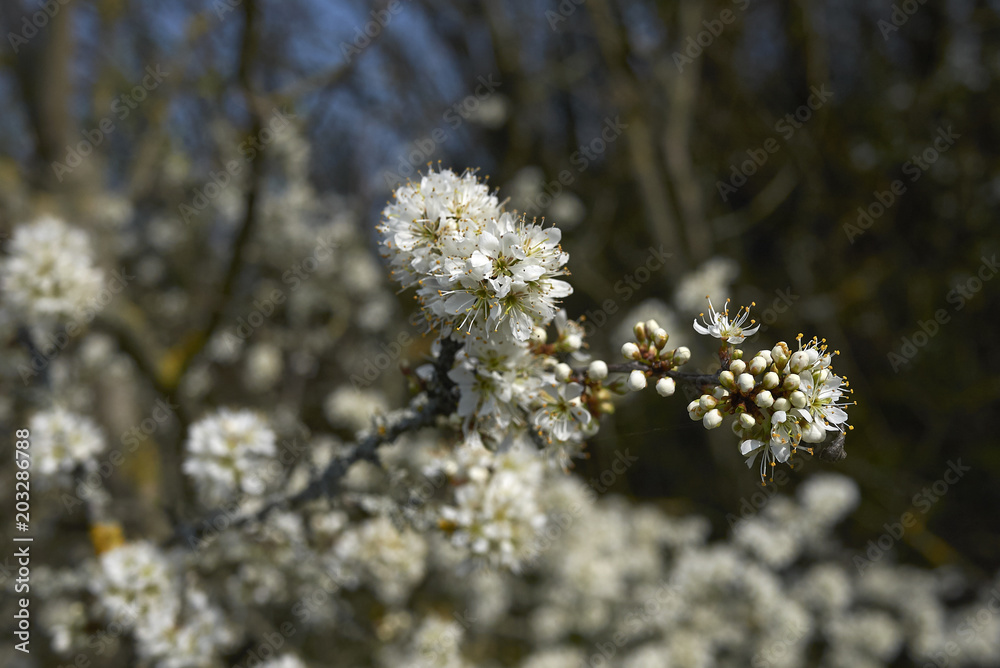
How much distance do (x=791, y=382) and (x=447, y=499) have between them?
1.29m

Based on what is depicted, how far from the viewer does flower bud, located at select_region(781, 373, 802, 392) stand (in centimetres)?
118

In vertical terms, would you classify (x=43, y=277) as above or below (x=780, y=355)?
below

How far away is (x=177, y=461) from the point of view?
13.8 feet

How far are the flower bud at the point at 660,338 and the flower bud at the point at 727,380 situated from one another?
169 mm

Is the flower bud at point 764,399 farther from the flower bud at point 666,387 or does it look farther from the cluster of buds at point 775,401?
the flower bud at point 666,387

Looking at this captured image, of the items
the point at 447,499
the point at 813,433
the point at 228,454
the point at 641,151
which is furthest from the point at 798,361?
the point at 641,151

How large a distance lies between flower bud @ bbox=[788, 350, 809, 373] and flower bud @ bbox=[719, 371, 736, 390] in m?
0.12

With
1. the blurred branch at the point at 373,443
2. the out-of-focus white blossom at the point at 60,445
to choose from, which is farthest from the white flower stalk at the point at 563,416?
the out-of-focus white blossom at the point at 60,445

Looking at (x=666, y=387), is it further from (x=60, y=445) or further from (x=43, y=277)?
(x=43, y=277)

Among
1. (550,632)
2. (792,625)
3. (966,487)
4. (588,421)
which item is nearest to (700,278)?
(792,625)

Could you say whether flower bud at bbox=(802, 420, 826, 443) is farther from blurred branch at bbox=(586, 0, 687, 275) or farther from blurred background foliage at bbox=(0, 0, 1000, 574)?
blurred branch at bbox=(586, 0, 687, 275)

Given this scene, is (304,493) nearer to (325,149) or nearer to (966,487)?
(325,149)

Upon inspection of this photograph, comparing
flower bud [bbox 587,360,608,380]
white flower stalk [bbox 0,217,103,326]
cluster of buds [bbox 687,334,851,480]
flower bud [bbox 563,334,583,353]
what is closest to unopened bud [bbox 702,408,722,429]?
cluster of buds [bbox 687,334,851,480]

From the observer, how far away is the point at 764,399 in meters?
1.17
